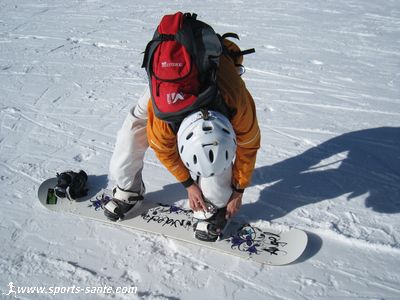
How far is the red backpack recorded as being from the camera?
2053 millimetres

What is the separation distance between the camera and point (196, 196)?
8.59 ft

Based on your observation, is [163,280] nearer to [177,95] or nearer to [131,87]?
[177,95]

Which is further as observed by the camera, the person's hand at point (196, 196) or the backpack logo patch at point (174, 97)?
the person's hand at point (196, 196)

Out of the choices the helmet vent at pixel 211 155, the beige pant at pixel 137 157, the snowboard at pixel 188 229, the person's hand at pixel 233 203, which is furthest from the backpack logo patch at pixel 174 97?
the snowboard at pixel 188 229

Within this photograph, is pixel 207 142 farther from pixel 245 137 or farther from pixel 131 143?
pixel 131 143

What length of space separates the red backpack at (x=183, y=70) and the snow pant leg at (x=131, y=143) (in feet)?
1.85

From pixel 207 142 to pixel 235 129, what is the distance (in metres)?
0.34

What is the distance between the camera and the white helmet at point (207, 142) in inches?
80.0

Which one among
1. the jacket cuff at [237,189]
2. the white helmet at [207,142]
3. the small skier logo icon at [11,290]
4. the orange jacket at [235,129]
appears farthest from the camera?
the jacket cuff at [237,189]

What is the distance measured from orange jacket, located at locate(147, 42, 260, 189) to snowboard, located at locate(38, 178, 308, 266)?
0.48m

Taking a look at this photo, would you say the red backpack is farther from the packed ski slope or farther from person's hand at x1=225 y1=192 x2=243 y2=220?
the packed ski slope

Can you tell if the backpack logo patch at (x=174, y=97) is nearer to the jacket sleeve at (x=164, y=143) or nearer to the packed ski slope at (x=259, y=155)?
the jacket sleeve at (x=164, y=143)

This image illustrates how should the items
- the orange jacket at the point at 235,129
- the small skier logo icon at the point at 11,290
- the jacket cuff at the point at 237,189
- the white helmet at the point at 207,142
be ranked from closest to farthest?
the white helmet at the point at 207,142, the orange jacket at the point at 235,129, the small skier logo icon at the point at 11,290, the jacket cuff at the point at 237,189

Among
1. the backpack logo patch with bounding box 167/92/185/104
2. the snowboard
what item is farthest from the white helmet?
the snowboard
